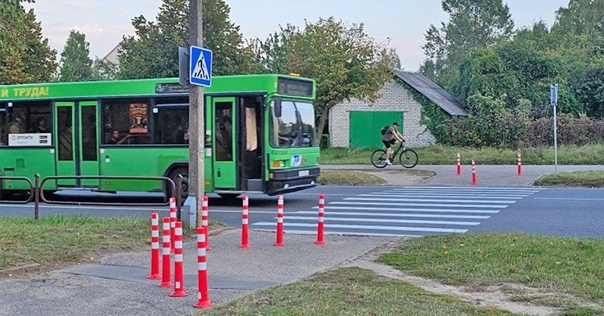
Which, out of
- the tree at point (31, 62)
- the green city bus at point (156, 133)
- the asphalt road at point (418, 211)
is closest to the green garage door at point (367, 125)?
the tree at point (31, 62)

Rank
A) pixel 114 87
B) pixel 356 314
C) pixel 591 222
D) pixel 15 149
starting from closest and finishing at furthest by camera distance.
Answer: pixel 356 314
pixel 591 222
pixel 114 87
pixel 15 149

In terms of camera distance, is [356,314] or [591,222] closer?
[356,314]

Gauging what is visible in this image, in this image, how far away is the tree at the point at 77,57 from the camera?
79144mm

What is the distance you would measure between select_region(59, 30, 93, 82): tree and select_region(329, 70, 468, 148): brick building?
129ft

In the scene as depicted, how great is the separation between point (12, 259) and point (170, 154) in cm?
874

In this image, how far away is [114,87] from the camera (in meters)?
19.5

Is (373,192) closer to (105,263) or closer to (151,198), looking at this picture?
(151,198)

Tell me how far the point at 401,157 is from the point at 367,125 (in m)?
14.4

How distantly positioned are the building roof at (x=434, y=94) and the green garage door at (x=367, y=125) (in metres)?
1.91

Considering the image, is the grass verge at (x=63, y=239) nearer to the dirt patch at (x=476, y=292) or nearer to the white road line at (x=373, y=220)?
the white road line at (x=373, y=220)

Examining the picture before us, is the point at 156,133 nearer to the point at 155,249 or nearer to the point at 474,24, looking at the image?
the point at 155,249

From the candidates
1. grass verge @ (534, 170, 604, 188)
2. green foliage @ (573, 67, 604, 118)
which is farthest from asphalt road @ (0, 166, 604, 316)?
green foliage @ (573, 67, 604, 118)

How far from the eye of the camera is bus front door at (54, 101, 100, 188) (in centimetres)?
1973

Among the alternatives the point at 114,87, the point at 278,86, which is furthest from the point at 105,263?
the point at 114,87
